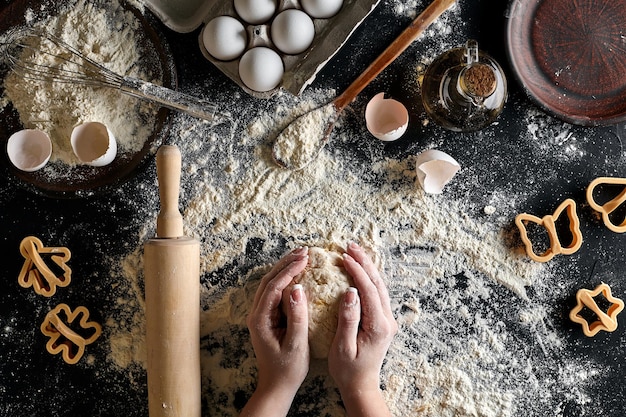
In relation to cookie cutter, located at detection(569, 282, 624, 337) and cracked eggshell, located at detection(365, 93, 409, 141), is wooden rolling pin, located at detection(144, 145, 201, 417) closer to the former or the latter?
cracked eggshell, located at detection(365, 93, 409, 141)

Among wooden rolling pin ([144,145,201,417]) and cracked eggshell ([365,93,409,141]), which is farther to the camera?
cracked eggshell ([365,93,409,141])

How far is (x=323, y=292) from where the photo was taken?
101 centimetres

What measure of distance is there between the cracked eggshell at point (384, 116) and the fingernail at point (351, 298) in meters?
→ 0.30

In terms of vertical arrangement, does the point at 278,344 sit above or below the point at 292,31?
below

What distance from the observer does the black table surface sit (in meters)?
1.11

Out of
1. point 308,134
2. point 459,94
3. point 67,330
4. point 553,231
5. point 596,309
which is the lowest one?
point 67,330

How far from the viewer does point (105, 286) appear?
1.13 m

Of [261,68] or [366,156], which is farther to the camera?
[366,156]

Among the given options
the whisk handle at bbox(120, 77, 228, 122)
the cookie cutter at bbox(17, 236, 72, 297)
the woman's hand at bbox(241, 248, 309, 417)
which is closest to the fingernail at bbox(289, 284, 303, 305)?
the woman's hand at bbox(241, 248, 309, 417)

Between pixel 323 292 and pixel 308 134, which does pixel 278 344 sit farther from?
pixel 308 134

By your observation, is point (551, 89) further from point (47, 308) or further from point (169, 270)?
point (47, 308)

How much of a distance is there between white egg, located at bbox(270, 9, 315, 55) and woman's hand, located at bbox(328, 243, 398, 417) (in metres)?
0.39

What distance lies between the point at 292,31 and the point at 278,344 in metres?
0.56

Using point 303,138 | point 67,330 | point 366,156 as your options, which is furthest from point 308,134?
point 67,330
